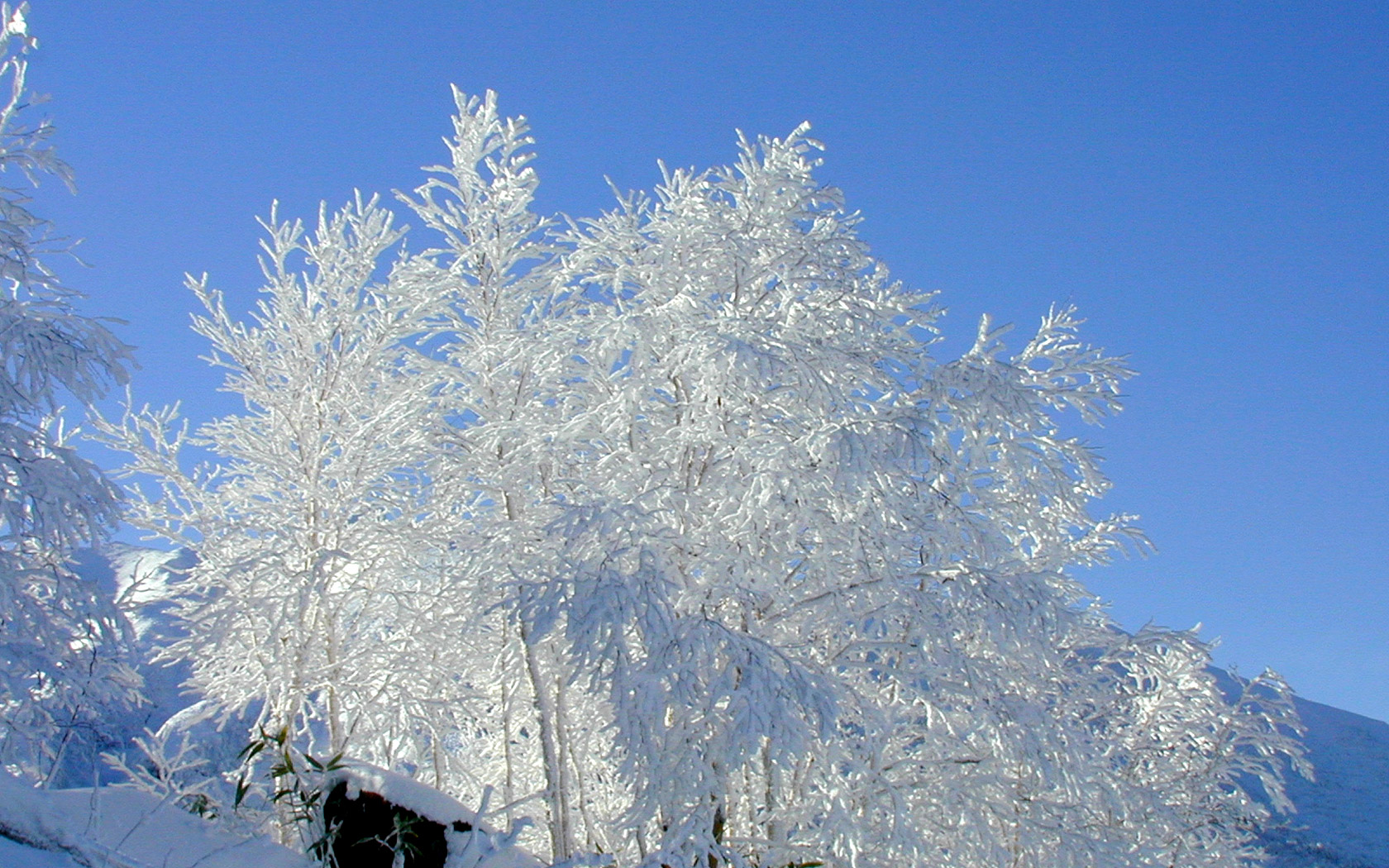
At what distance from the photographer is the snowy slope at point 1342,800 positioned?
40562mm

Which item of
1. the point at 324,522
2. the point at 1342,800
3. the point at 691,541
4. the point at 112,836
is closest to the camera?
the point at 112,836

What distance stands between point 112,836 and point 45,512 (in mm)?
2345

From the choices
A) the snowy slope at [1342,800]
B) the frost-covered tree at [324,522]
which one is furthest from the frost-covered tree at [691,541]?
the snowy slope at [1342,800]

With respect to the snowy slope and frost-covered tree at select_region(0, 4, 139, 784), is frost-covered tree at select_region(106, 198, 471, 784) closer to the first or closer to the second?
frost-covered tree at select_region(0, 4, 139, 784)

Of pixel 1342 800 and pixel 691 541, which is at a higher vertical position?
pixel 1342 800

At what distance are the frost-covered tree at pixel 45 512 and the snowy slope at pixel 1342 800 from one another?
4352 cm

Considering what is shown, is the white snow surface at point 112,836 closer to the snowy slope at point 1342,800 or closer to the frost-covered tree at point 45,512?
the frost-covered tree at point 45,512

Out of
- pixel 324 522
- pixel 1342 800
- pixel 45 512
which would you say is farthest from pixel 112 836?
pixel 1342 800

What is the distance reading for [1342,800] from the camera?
46656 mm

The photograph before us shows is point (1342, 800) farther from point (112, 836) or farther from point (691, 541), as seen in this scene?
point (112, 836)

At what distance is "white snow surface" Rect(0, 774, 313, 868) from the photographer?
4.58 m

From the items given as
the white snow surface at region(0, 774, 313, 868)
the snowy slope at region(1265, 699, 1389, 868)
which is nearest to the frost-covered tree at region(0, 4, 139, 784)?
the white snow surface at region(0, 774, 313, 868)

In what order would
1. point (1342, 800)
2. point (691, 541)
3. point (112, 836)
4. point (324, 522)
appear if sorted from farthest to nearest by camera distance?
point (1342, 800)
point (324, 522)
point (691, 541)
point (112, 836)

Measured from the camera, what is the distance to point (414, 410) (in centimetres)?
931
